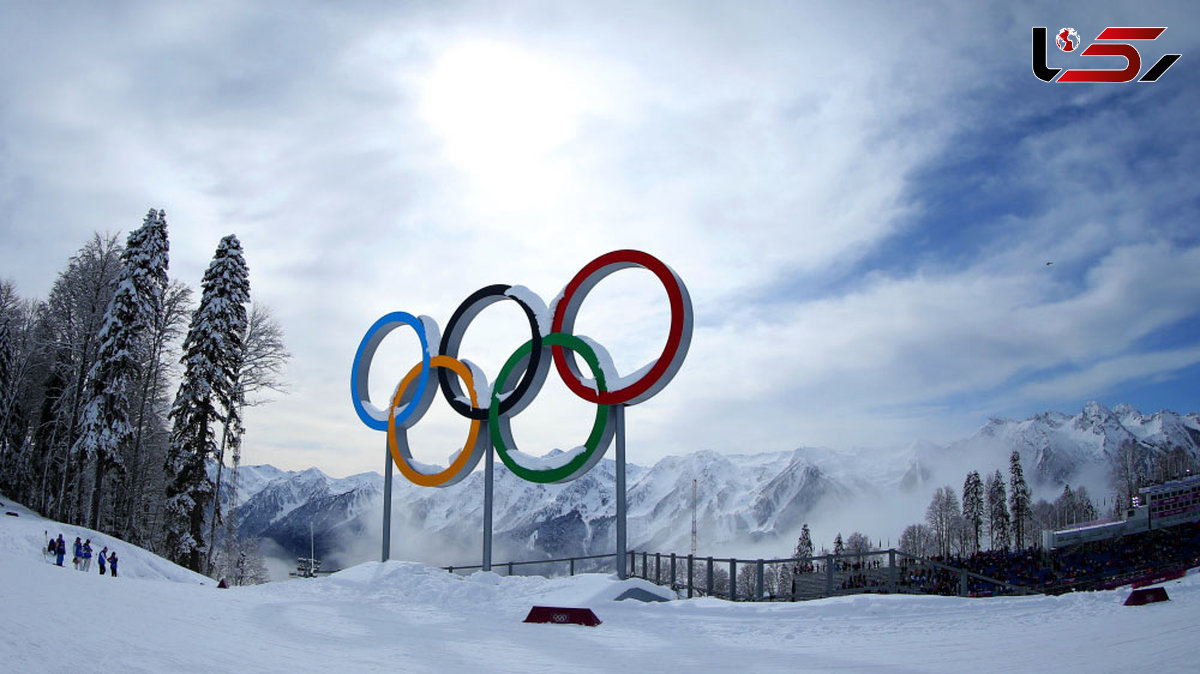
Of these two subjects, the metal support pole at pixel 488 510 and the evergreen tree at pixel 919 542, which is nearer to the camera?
the metal support pole at pixel 488 510

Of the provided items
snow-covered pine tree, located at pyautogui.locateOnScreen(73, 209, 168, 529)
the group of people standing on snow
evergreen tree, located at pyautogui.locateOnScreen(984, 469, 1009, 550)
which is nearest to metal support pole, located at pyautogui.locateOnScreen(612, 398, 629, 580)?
the group of people standing on snow

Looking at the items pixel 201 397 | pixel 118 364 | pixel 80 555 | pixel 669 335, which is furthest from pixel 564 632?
pixel 118 364

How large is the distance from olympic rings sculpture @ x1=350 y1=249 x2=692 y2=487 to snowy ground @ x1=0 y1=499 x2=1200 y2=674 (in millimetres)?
4413

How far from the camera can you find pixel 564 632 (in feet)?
47.2

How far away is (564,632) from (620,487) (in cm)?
704

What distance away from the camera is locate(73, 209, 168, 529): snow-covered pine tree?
33.1 meters

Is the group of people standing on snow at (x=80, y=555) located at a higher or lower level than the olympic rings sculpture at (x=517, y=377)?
lower

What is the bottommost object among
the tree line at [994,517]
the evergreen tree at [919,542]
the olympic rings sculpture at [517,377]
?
the evergreen tree at [919,542]

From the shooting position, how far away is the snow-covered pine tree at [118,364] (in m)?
33.1

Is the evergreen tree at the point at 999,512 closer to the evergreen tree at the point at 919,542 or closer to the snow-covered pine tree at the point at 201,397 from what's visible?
the evergreen tree at the point at 919,542

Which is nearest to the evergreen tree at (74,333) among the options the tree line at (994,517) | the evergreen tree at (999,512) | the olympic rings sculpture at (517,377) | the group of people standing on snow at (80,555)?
the group of people standing on snow at (80,555)

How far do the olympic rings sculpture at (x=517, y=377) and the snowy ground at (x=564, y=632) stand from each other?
4413 millimetres

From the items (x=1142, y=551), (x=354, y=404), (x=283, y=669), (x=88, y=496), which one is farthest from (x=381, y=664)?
(x=1142, y=551)

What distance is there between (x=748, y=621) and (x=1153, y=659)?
23.0ft
